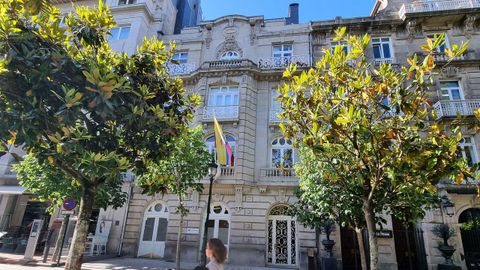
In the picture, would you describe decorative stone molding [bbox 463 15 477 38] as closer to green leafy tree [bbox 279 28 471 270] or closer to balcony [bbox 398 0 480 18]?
balcony [bbox 398 0 480 18]

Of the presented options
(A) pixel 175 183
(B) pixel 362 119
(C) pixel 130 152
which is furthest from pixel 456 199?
(C) pixel 130 152

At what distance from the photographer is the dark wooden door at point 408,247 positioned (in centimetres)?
1322

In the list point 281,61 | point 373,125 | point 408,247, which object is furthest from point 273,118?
point 373,125

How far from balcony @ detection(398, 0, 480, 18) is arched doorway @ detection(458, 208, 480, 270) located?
11795mm

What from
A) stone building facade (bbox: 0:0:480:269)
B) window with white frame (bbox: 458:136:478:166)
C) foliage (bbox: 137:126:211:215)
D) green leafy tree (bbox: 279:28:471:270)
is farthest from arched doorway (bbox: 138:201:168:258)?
window with white frame (bbox: 458:136:478:166)

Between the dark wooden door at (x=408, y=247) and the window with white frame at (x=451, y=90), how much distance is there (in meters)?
7.77

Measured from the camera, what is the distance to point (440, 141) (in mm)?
5312

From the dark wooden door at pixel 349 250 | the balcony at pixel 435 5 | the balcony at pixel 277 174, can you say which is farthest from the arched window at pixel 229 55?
the dark wooden door at pixel 349 250

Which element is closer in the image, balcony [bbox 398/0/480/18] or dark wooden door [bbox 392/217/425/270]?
dark wooden door [bbox 392/217/425/270]

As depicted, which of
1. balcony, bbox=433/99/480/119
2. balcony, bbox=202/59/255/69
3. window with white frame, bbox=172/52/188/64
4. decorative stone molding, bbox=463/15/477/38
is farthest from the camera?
window with white frame, bbox=172/52/188/64

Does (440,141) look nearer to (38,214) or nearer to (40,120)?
(40,120)

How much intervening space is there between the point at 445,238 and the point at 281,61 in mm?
12403

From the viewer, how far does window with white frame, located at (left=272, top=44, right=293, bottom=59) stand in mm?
18297

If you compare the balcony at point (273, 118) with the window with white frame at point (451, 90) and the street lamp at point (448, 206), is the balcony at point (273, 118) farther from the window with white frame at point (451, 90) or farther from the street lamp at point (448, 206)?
the window with white frame at point (451, 90)
